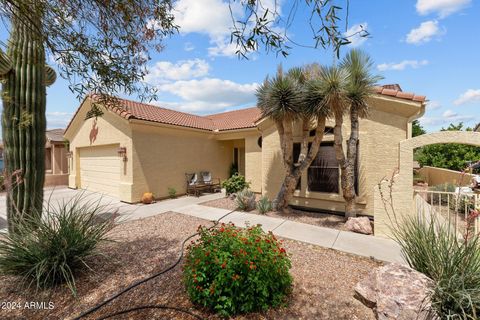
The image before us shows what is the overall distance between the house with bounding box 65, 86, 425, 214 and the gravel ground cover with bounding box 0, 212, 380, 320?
335cm

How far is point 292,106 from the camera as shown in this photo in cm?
713

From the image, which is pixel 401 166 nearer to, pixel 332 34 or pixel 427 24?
pixel 427 24

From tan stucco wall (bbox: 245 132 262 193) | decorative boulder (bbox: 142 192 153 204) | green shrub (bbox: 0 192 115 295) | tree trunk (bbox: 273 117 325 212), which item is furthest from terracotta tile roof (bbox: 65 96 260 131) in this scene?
tree trunk (bbox: 273 117 325 212)

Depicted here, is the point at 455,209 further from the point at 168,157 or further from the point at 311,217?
the point at 168,157

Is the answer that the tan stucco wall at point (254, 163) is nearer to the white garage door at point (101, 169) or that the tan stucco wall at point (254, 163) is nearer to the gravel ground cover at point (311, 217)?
the gravel ground cover at point (311, 217)

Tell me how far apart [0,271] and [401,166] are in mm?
8481

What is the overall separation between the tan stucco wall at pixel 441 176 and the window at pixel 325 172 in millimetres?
4947

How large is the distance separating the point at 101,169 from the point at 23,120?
7.77m

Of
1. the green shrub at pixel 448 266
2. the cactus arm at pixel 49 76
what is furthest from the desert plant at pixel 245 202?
the cactus arm at pixel 49 76

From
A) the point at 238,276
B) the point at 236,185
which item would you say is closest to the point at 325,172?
the point at 236,185

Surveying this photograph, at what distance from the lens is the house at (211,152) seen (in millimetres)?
7340

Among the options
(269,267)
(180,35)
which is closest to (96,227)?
(269,267)

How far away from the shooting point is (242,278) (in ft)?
9.28

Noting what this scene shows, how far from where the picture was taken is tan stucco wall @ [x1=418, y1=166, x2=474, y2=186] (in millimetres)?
9634
